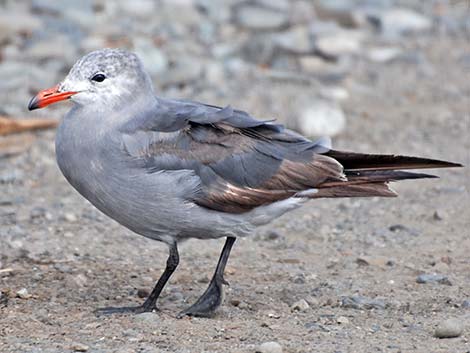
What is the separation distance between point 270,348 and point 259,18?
8.67 metres

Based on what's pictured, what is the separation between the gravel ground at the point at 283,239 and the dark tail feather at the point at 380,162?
80 cm

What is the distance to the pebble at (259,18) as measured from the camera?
542 inches

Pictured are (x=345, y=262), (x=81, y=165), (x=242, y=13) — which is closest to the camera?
(x=81, y=165)

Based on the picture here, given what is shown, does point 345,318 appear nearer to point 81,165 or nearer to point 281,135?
point 281,135

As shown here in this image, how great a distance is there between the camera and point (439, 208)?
349 inches

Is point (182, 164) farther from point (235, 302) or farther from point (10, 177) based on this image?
point (10, 177)

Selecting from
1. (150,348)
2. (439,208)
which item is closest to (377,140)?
(439,208)

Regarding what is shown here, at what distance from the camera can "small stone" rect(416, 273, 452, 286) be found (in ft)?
23.7

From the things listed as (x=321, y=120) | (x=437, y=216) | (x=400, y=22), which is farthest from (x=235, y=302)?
(x=400, y=22)

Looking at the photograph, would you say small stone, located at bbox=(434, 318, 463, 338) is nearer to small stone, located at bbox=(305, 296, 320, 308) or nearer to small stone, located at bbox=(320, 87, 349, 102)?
small stone, located at bbox=(305, 296, 320, 308)

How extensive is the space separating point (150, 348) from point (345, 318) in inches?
47.9

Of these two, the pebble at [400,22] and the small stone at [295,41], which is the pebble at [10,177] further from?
the pebble at [400,22]

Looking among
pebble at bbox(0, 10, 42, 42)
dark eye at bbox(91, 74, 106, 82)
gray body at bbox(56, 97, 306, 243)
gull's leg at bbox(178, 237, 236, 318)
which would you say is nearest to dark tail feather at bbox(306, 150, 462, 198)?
gray body at bbox(56, 97, 306, 243)

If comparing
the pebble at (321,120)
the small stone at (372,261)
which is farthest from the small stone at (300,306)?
the pebble at (321,120)
